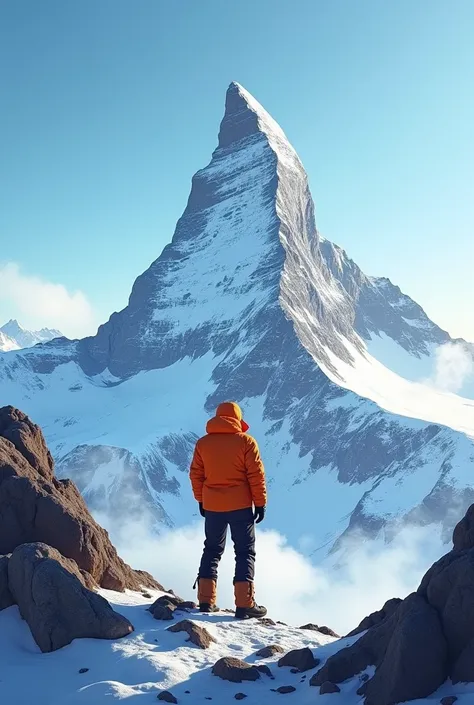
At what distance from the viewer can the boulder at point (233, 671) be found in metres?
8.91

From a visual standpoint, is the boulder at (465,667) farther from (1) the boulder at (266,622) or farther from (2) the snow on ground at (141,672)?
(1) the boulder at (266,622)

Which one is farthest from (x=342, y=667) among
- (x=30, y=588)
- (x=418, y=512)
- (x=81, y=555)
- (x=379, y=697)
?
(x=418, y=512)

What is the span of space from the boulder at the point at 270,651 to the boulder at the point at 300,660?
Answer: 376 millimetres

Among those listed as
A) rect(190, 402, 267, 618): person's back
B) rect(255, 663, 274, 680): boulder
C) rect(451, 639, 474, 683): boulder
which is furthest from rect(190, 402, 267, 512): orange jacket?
rect(451, 639, 474, 683): boulder

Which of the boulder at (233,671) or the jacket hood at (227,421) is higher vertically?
the jacket hood at (227,421)

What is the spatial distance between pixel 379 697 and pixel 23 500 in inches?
277

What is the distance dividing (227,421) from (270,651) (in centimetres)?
372

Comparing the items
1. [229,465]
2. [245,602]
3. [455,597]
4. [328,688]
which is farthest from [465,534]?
[245,602]

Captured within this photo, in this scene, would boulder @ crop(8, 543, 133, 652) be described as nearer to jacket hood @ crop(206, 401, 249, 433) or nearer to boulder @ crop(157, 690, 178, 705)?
boulder @ crop(157, 690, 178, 705)

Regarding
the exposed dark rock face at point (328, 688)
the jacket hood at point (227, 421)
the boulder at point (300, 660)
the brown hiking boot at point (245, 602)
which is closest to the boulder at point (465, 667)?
the exposed dark rock face at point (328, 688)

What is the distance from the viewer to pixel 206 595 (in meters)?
12.4

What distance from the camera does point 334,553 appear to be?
616ft

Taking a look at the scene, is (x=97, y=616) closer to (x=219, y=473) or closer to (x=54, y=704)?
(x=54, y=704)

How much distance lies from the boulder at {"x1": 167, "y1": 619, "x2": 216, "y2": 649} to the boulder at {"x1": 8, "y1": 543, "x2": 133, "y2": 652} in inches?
27.3
